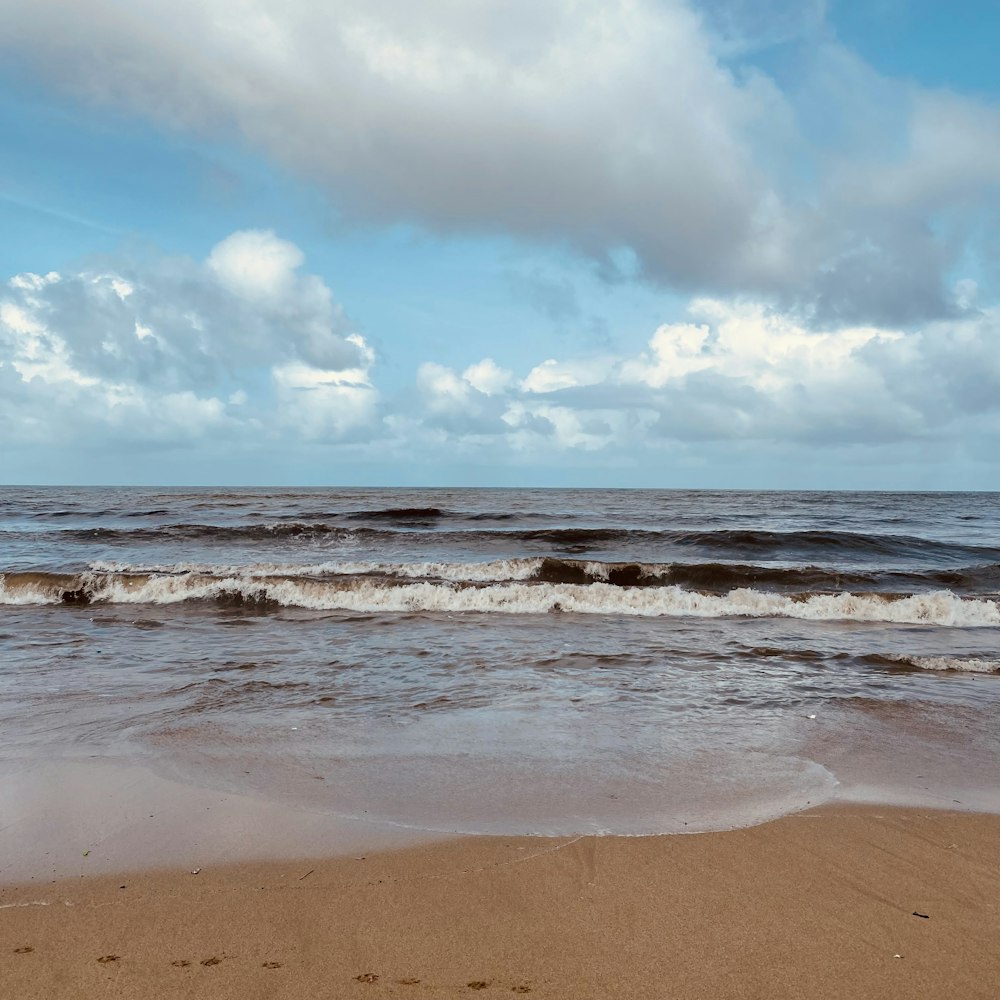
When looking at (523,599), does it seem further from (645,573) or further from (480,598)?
(645,573)

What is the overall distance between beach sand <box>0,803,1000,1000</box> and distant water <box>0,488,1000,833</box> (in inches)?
20.3

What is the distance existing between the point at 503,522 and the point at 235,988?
28879mm

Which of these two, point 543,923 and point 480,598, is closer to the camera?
point 543,923

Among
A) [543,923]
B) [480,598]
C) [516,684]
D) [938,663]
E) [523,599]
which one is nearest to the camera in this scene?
[543,923]

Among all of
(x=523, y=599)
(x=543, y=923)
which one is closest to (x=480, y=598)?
(x=523, y=599)

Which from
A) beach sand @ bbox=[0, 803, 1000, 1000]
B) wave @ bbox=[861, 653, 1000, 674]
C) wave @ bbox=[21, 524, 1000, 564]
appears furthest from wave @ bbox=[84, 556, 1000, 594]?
beach sand @ bbox=[0, 803, 1000, 1000]

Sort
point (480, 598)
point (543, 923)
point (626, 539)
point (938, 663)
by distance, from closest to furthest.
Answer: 1. point (543, 923)
2. point (938, 663)
3. point (480, 598)
4. point (626, 539)

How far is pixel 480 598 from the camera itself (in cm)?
1343

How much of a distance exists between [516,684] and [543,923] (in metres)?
4.47

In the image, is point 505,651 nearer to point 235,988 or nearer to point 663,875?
point 663,875

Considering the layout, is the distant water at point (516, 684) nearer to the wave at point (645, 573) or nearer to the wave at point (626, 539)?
the wave at point (645, 573)

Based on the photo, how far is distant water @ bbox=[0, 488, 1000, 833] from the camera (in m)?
4.63

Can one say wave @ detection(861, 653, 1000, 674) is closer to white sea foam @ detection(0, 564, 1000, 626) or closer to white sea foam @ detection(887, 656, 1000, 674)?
white sea foam @ detection(887, 656, 1000, 674)

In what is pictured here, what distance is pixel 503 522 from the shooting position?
31.4 meters
